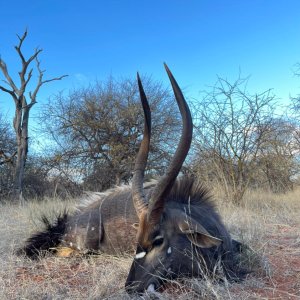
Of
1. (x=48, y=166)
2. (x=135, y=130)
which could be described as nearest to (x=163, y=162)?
(x=135, y=130)

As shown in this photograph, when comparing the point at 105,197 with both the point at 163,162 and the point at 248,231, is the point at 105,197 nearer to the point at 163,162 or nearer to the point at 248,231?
the point at 248,231

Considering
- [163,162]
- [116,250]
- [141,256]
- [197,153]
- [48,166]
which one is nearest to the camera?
[141,256]

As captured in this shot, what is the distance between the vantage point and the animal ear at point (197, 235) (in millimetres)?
2908

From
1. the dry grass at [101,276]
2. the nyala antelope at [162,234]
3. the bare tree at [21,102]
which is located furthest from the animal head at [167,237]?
the bare tree at [21,102]

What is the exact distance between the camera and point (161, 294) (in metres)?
2.62

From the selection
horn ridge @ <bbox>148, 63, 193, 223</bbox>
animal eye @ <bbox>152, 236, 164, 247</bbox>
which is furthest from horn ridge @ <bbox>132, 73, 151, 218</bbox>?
animal eye @ <bbox>152, 236, 164, 247</bbox>

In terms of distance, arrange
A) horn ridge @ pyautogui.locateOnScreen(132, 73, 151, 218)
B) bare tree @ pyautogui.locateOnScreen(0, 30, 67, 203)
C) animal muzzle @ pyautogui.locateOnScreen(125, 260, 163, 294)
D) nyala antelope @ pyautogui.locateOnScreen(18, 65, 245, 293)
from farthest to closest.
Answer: bare tree @ pyautogui.locateOnScreen(0, 30, 67, 203), horn ridge @ pyautogui.locateOnScreen(132, 73, 151, 218), nyala antelope @ pyautogui.locateOnScreen(18, 65, 245, 293), animal muzzle @ pyautogui.locateOnScreen(125, 260, 163, 294)

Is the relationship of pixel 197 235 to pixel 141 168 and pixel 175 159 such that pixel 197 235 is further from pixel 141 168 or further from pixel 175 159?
pixel 141 168

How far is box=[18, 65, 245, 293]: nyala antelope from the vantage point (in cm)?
281

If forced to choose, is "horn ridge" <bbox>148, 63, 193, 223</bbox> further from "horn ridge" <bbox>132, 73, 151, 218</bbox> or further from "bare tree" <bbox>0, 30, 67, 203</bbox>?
"bare tree" <bbox>0, 30, 67, 203</bbox>

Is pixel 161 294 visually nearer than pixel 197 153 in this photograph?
Yes

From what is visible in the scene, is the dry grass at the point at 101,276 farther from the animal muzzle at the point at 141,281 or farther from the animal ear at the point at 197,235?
the animal ear at the point at 197,235

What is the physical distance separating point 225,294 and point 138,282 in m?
0.59

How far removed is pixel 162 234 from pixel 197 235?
0.27 m
